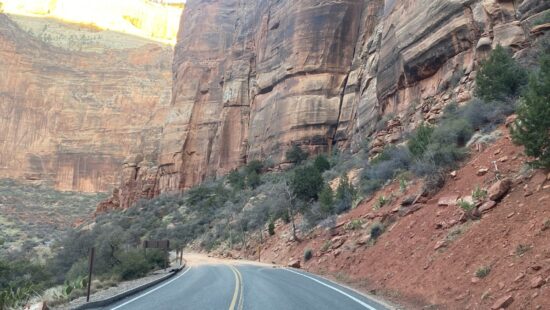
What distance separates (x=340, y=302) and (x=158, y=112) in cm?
8227

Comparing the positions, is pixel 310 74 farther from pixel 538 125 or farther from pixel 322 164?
pixel 538 125

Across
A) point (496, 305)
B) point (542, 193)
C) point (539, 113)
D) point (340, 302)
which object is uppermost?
point (539, 113)

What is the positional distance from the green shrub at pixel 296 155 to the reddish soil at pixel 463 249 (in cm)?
2664

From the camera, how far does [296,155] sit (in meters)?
43.4

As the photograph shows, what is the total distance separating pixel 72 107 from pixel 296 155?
275 feet

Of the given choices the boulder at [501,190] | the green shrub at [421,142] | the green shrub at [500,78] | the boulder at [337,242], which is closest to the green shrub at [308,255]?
the boulder at [337,242]

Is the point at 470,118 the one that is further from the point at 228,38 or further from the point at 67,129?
the point at 67,129

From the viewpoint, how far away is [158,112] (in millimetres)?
87188

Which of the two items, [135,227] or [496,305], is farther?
[135,227]

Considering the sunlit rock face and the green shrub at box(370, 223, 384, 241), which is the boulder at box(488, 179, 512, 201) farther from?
the sunlit rock face

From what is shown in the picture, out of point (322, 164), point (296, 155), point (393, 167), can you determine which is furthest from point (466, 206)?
point (296, 155)

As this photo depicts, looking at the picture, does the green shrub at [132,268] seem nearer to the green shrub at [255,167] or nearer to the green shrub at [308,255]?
the green shrub at [308,255]

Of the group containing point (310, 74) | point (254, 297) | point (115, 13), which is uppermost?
point (115, 13)

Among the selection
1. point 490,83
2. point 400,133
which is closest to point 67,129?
point 400,133
